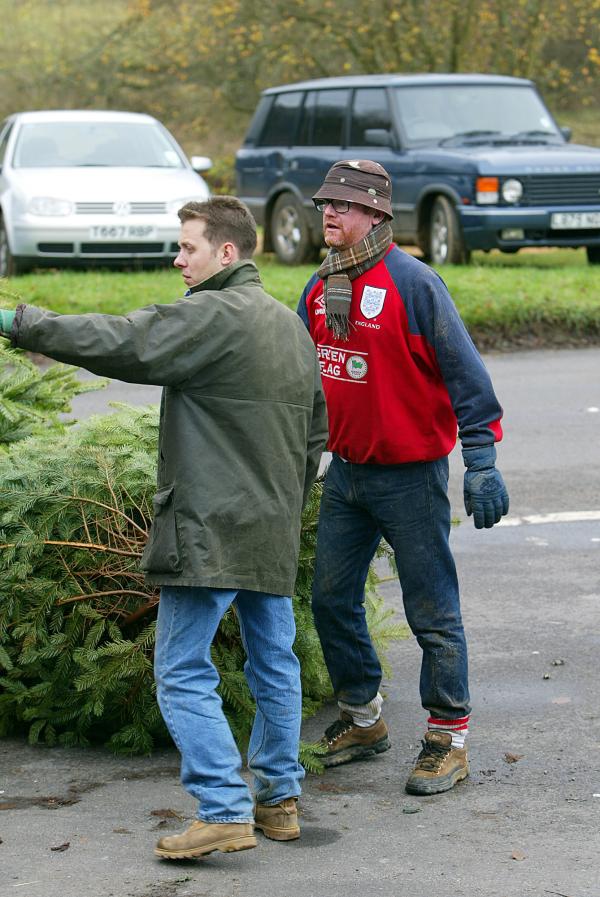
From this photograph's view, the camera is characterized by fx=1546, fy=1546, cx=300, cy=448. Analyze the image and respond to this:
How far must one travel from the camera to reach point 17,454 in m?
5.33

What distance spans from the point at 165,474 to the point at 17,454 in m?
1.41

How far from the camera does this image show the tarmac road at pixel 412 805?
3955 millimetres

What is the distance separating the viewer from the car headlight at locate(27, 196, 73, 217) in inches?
593

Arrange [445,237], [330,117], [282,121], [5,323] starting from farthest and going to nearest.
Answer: [282,121] → [330,117] → [445,237] → [5,323]

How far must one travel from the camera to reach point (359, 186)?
4684 millimetres

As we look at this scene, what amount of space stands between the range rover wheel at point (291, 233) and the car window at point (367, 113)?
1.01 metres

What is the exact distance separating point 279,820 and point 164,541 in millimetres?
879

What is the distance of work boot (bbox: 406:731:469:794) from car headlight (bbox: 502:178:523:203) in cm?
1125

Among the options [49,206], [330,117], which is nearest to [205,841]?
[49,206]

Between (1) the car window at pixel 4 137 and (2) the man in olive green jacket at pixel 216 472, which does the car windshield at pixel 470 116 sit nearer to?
(1) the car window at pixel 4 137

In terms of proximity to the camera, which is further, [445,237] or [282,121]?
[282,121]

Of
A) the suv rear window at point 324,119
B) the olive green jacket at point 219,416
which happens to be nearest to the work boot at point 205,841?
the olive green jacket at point 219,416

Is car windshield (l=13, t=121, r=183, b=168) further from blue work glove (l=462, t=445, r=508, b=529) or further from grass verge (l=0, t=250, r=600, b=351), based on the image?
blue work glove (l=462, t=445, r=508, b=529)

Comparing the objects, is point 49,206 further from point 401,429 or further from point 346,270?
point 401,429
